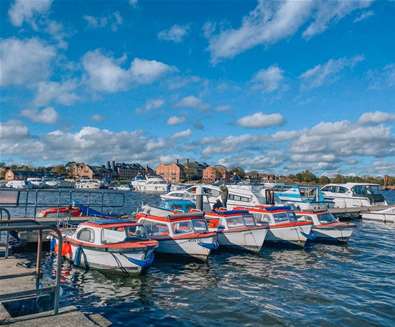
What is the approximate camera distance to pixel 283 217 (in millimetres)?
24844

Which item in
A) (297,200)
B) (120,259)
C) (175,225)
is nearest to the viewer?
(120,259)

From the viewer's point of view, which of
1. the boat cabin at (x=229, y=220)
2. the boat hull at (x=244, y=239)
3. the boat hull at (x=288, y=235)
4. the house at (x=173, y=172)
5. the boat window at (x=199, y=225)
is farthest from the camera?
the house at (x=173, y=172)

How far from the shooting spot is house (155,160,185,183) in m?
182

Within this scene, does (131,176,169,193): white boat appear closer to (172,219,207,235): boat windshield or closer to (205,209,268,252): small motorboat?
(205,209,268,252): small motorboat

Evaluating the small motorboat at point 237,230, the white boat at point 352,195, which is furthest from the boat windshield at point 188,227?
the white boat at point 352,195

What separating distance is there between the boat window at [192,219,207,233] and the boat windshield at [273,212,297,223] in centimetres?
671

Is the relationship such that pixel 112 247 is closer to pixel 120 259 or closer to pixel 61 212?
pixel 120 259

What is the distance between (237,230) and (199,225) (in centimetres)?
319

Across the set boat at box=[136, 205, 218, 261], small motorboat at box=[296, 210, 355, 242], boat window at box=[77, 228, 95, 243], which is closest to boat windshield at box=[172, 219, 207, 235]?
boat at box=[136, 205, 218, 261]

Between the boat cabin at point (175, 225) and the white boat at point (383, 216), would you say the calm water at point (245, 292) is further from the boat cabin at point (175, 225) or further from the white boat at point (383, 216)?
the white boat at point (383, 216)

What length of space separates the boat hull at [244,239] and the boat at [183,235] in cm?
259

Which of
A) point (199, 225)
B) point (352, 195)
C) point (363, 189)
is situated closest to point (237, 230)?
point (199, 225)

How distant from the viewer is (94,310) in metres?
12.3

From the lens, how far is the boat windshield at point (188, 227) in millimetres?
19406
